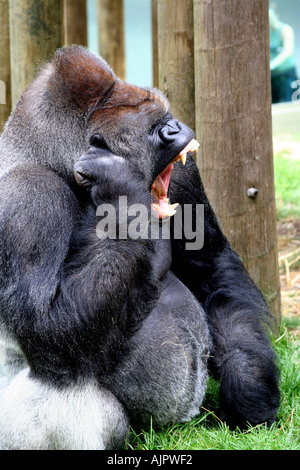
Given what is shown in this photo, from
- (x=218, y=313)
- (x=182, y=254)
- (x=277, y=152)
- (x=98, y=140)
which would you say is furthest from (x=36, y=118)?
(x=277, y=152)

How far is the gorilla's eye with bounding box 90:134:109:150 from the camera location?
2.84m

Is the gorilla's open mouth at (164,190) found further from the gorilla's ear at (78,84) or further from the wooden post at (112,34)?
the wooden post at (112,34)

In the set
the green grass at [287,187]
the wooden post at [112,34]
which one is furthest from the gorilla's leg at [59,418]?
the wooden post at [112,34]

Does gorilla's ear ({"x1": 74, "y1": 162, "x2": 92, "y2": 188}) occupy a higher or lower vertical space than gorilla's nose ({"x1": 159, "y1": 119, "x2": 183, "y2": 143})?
lower

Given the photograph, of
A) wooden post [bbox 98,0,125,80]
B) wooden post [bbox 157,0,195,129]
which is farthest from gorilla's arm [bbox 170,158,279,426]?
wooden post [bbox 98,0,125,80]

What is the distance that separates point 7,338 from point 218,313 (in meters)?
1.01

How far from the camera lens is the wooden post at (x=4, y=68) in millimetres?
4836

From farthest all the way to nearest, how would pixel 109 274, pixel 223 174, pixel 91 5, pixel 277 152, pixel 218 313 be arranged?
pixel 91 5 < pixel 277 152 < pixel 223 174 < pixel 218 313 < pixel 109 274

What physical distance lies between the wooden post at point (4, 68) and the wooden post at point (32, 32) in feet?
0.26

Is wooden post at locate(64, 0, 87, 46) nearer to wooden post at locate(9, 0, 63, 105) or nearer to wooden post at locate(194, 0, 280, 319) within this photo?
wooden post at locate(9, 0, 63, 105)

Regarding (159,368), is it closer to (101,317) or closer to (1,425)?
(101,317)

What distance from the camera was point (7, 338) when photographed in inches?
115

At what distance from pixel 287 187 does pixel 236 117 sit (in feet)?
11.4

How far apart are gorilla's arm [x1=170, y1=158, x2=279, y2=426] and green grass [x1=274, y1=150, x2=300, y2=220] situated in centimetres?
298
